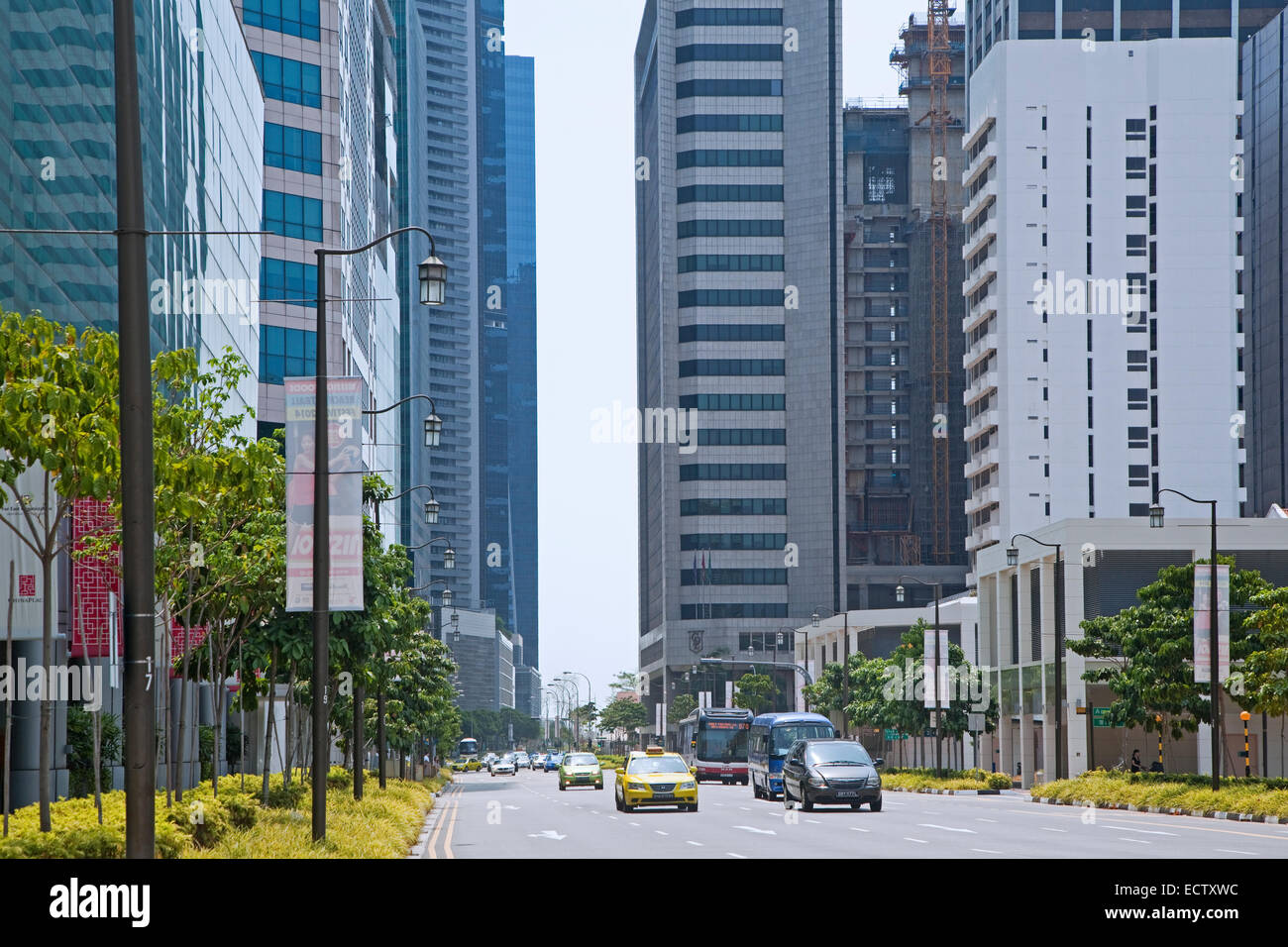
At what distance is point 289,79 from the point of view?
8150 centimetres

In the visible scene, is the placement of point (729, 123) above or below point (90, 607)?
above

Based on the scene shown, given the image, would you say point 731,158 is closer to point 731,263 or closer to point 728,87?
point 728,87

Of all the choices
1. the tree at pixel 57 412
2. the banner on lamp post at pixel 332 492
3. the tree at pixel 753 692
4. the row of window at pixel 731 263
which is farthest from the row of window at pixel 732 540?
the tree at pixel 57 412

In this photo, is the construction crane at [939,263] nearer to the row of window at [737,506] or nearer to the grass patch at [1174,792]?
the row of window at [737,506]

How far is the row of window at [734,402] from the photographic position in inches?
6614

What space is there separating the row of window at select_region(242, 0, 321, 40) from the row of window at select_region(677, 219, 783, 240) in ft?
289

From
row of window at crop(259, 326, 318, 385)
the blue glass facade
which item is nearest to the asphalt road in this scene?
the blue glass facade

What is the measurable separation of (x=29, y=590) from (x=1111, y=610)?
5727cm

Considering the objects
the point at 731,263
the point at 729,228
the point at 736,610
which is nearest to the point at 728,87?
the point at 729,228

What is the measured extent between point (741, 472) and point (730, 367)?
10.9m

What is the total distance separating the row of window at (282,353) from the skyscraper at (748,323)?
91.4 meters

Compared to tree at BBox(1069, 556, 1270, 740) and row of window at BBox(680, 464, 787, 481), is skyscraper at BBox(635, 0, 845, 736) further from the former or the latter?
tree at BBox(1069, 556, 1270, 740)

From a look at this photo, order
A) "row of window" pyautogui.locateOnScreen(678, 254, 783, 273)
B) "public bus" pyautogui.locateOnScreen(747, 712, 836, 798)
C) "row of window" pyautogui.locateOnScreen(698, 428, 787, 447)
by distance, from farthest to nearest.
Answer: "row of window" pyautogui.locateOnScreen(698, 428, 787, 447) → "row of window" pyautogui.locateOnScreen(678, 254, 783, 273) → "public bus" pyautogui.locateOnScreen(747, 712, 836, 798)

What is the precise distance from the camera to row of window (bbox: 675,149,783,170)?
168 m
